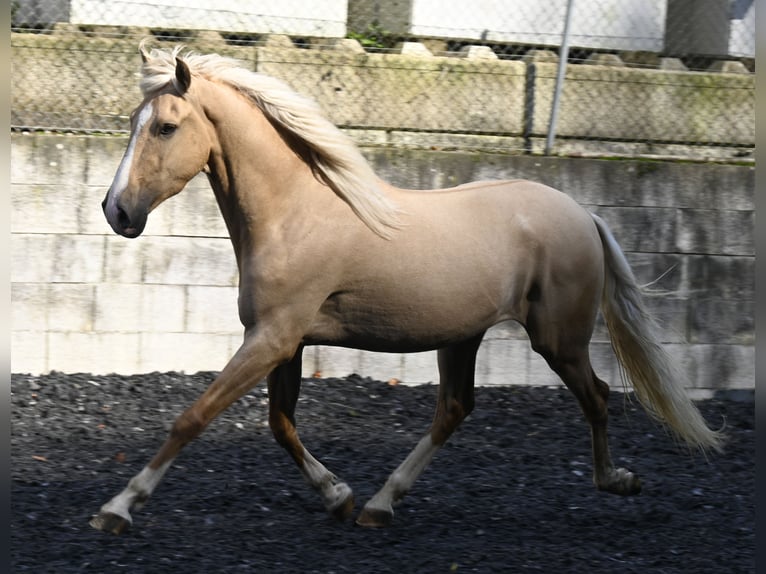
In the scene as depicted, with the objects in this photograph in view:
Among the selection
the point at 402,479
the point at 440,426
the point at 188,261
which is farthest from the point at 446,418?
the point at 188,261

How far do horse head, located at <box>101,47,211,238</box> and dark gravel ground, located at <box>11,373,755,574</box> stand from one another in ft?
4.21

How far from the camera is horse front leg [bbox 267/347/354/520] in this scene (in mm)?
A: 4609

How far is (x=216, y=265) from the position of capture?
22.4ft

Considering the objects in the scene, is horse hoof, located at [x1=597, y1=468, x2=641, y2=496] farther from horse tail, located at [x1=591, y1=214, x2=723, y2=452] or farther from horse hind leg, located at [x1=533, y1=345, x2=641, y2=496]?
horse tail, located at [x1=591, y1=214, x2=723, y2=452]

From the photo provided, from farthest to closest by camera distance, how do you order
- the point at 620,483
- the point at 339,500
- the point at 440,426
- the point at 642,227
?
the point at 642,227 → the point at 620,483 → the point at 440,426 → the point at 339,500

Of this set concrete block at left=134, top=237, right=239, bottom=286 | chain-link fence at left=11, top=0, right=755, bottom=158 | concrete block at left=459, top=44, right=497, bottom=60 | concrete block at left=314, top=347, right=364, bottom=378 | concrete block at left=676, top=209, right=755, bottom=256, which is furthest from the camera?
concrete block at left=459, top=44, right=497, bottom=60

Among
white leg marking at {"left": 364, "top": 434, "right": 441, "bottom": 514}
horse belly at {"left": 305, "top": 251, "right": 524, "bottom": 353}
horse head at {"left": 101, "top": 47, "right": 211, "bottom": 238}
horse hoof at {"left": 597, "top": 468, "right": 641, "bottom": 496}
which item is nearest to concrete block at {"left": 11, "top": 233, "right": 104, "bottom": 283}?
horse head at {"left": 101, "top": 47, "right": 211, "bottom": 238}

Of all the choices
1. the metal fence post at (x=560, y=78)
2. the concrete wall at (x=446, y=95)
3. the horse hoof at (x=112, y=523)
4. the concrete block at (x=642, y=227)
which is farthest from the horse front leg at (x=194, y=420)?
the metal fence post at (x=560, y=78)

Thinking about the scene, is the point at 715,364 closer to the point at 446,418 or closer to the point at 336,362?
the point at 336,362

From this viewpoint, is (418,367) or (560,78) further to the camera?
(560,78)

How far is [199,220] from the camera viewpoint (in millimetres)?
6793

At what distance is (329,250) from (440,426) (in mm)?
1038

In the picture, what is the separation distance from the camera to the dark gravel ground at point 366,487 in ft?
13.7

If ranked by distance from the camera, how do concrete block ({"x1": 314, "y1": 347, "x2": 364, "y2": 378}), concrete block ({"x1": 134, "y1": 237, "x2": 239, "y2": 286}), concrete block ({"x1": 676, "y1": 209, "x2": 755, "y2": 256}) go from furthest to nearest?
concrete block ({"x1": 676, "y1": 209, "x2": 755, "y2": 256}) → concrete block ({"x1": 314, "y1": 347, "x2": 364, "y2": 378}) → concrete block ({"x1": 134, "y1": 237, "x2": 239, "y2": 286})
